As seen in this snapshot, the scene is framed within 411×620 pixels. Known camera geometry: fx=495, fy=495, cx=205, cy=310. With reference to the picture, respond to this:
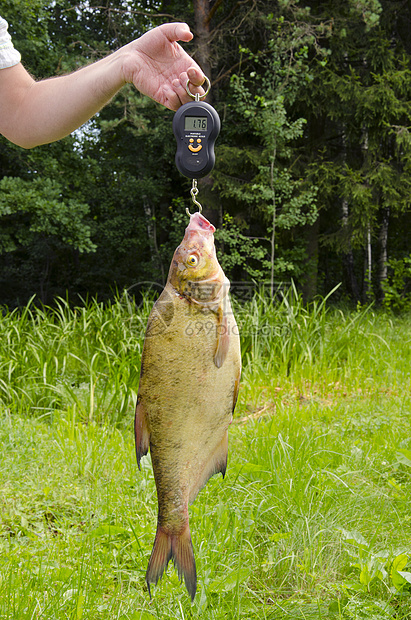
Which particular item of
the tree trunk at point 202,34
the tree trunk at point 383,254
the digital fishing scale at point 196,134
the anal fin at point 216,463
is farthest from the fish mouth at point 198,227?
the tree trunk at point 383,254

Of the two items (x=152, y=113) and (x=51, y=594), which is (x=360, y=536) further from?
(x=152, y=113)

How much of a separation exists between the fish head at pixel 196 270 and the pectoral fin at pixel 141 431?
35 centimetres

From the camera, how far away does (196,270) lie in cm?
142

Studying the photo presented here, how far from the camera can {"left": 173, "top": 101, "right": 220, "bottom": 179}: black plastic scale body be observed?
1.59m

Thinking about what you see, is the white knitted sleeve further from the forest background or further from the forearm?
the forest background

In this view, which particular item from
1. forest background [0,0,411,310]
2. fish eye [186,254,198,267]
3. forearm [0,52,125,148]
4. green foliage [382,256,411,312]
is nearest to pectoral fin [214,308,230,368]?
fish eye [186,254,198,267]

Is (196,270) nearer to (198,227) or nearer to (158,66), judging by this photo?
(198,227)

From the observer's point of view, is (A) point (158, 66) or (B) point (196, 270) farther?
(A) point (158, 66)

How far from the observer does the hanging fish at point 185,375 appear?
140 centimetres

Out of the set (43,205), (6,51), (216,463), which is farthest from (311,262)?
(216,463)

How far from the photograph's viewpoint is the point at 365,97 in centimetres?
942

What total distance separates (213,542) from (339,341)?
4213 millimetres

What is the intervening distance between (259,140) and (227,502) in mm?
9541

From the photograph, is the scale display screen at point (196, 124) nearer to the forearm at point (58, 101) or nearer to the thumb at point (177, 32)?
the thumb at point (177, 32)
